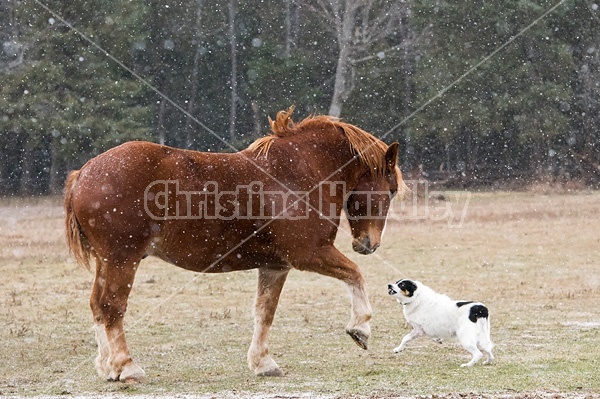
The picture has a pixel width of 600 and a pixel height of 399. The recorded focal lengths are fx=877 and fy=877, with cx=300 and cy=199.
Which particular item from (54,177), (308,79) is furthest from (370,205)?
(308,79)

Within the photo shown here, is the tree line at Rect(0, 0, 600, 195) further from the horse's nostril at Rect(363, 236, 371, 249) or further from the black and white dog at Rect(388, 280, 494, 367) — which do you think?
the horse's nostril at Rect(363, 236, 371, 249)

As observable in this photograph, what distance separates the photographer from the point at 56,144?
35062 millimetres

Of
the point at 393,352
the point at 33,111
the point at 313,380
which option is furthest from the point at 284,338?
the point at 33,111

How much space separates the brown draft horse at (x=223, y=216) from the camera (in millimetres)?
7250

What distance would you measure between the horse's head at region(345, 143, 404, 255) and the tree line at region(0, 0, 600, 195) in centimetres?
2656

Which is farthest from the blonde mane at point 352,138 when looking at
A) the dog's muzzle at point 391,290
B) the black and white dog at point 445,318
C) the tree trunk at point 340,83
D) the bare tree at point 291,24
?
the bare tree at point 291,24

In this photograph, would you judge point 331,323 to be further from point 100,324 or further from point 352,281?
point 100,324

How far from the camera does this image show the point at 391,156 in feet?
26.9

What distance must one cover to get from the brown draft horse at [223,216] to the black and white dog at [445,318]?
2.51 ft

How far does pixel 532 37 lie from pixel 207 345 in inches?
1227

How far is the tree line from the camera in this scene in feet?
113

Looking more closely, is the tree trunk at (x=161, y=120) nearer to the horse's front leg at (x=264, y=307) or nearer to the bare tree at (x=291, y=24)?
the bare tree at (x=291, y=24)

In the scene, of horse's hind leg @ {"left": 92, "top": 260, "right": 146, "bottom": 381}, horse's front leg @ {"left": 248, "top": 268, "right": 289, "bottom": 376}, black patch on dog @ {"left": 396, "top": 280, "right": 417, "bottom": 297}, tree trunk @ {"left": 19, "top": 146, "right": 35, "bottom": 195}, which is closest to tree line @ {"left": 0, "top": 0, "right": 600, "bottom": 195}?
tree trunk @ {"left": 19, "top": 146, "right": 35, "bottom": 195}

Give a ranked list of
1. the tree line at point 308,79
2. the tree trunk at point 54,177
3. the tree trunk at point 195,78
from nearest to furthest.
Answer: the tree line at point 308,79, the tree trunk at point 54,177, the tree trunk at point 195,78
